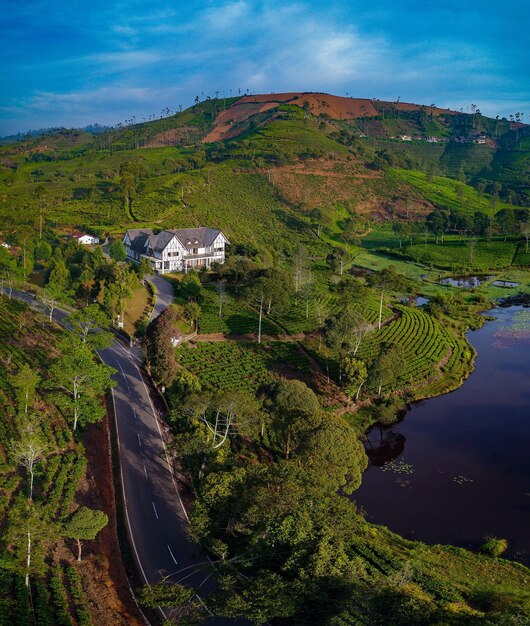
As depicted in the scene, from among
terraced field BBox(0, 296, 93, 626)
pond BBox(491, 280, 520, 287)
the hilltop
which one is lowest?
terraced field BBox(0, 296, 93, 626)

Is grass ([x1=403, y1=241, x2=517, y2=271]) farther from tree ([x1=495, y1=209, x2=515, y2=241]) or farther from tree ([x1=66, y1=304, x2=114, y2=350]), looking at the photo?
tree ([x1=66, y1=304, x2=114, y2=350])

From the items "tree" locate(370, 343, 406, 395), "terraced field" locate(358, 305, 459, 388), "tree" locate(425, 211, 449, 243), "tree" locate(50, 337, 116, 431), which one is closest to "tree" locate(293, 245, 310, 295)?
"terraced field" locate(358, 305, 459, 388)

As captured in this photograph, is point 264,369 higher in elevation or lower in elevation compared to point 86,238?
lower

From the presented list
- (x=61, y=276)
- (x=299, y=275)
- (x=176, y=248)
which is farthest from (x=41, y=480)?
(x=176, y=248)

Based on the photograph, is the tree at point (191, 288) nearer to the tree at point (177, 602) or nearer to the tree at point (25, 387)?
the tree at point (25, 387)

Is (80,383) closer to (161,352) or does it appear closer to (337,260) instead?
(161,352)

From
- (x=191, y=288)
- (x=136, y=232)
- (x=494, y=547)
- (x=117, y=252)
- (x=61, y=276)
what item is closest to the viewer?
(x=494, y=547)

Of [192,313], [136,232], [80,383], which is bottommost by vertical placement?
[80,383]
